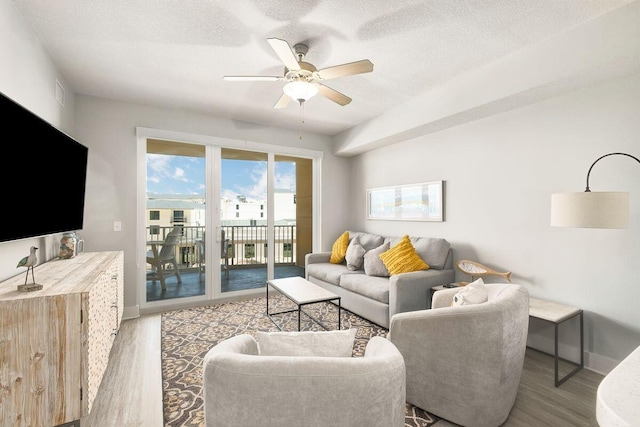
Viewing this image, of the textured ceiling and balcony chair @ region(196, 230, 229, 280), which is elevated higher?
the textured ceiling

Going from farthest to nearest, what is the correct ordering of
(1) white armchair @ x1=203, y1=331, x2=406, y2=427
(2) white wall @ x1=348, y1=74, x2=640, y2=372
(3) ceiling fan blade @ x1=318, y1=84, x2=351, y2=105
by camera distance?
1. (3) ceiling fan blade @ x1=318, y1=84, x2=351, y2=105
2. (2) white wall @ x1=348, y1=74, x2=640, y2=372
3. (1) white armchair @ x1=203, y1=331, x2=406, y2=427

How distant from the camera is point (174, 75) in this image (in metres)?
2.95

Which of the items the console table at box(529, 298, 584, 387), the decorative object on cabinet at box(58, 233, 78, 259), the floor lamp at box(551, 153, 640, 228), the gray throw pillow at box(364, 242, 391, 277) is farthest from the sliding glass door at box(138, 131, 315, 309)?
the floor lamp at box(551, 153, 640, 228)

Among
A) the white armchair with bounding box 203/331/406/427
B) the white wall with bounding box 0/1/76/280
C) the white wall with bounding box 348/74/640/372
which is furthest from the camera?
the white wall with bounding box 348/74/640/372

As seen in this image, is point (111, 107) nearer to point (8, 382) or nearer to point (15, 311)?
point (15, 311)

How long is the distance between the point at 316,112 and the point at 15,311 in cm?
352

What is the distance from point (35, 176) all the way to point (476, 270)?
3.88m

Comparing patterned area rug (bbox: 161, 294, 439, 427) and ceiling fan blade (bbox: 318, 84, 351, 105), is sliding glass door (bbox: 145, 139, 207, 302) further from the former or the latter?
ceiling fan blade (bbox: 318, 84, 351, 105)

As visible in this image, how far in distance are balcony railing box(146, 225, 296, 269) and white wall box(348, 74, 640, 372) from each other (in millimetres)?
2445

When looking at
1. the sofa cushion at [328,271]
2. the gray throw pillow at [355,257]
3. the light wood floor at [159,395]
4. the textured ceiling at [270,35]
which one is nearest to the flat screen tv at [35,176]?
the textured ceiling at [270,35]

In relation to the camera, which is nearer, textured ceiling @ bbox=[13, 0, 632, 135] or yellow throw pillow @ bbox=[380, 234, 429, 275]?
textured ceiling @ bbox=[13, 0, 632, 135]

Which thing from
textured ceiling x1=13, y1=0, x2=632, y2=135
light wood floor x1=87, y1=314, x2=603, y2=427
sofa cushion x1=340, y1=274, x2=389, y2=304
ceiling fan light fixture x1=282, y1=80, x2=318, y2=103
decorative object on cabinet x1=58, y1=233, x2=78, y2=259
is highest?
textured ceiling x1=13, y1=0, x2=632, y2=135

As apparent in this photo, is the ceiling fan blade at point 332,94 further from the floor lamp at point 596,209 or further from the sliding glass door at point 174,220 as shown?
the sliding glass door at point 174,220

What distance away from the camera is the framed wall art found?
3.78 m
